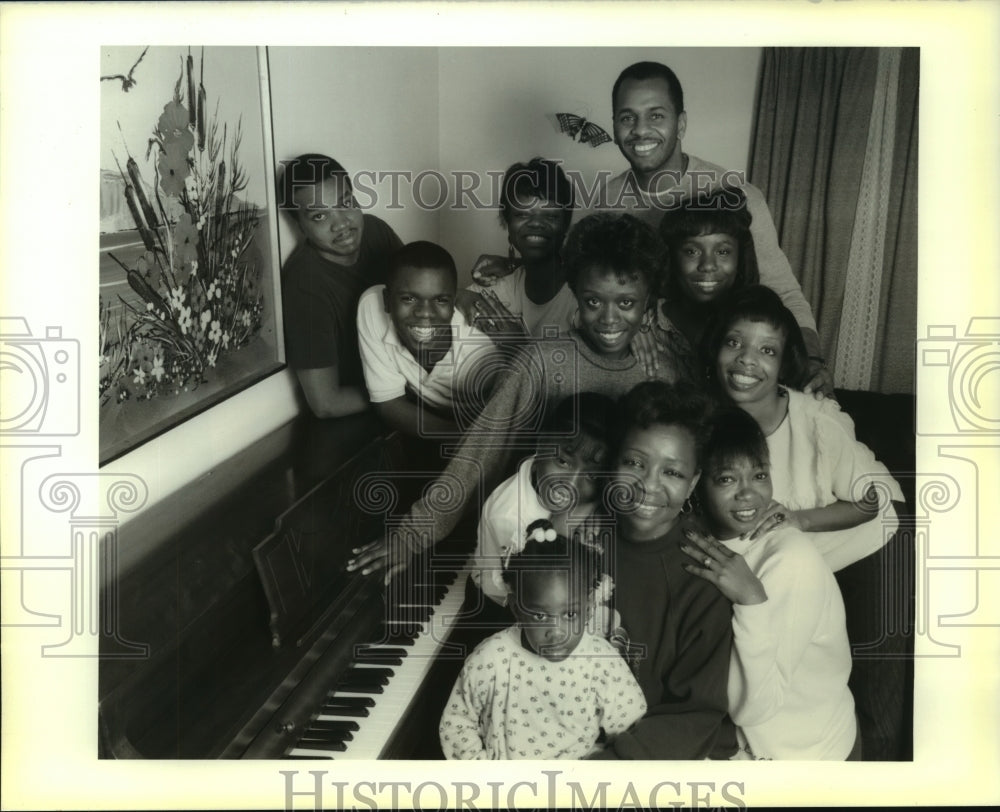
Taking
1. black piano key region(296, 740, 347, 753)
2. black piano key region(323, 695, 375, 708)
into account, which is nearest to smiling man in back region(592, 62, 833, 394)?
black piano key region(323, 695, 375, 708)

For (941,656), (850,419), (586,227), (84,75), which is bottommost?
(941,656)

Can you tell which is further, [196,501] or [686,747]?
[686,747]

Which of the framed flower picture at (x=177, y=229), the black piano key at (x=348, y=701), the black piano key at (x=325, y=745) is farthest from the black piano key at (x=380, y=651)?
the framed flower picture at (x=177, y=229)

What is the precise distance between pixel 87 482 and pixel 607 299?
1314 mm

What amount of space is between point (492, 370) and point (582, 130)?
61 cm

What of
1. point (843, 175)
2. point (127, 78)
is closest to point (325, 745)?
point (127, 78)

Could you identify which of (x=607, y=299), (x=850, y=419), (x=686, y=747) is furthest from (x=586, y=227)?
(x=686, y=747)

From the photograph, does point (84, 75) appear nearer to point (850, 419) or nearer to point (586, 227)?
point (586, 227)

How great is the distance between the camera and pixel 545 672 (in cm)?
257

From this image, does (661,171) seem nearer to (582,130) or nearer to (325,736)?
(582,130)

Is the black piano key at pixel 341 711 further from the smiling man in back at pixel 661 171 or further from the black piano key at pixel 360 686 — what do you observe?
the smiling man in back at pixel 661 171

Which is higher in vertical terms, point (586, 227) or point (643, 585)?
point (586, 227)

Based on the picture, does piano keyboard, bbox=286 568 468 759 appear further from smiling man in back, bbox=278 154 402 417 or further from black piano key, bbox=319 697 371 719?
smiling man in back, bbox=278 154 402 417

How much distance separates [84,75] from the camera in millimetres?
2562
